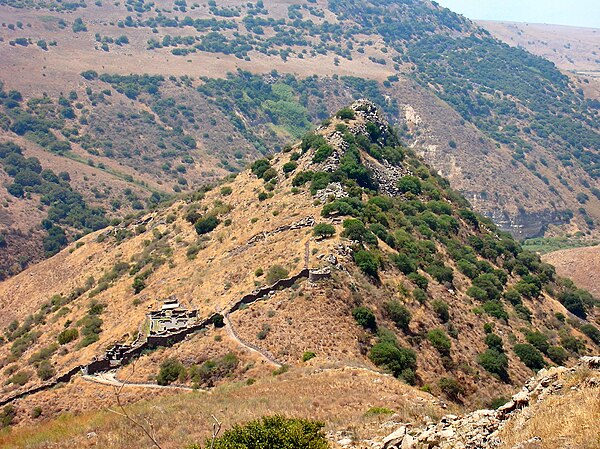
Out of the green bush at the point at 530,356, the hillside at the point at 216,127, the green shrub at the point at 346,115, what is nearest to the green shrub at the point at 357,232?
the green bush at the point at 530,356

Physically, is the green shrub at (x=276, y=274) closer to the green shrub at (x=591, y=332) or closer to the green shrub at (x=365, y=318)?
the green shrub at (x=365, y=318)

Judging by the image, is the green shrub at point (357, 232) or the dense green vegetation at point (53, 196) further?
the dense green vegetation at point (53, 196)

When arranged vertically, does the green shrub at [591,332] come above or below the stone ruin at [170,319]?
above

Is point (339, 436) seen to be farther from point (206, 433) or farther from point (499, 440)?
point (499, 440)

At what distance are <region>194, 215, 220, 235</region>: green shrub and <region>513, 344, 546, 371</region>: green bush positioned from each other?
31078mm

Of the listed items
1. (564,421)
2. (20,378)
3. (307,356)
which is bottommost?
(20,378)

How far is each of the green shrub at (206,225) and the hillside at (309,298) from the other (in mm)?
221

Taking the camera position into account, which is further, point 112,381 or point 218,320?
point 218,320

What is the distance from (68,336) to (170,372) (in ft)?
56.5

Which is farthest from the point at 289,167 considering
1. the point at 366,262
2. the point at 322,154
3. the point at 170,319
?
the point at 170,319

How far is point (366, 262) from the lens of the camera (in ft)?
153

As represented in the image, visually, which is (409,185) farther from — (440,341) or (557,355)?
(440,341)

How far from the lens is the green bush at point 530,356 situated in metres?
44.8

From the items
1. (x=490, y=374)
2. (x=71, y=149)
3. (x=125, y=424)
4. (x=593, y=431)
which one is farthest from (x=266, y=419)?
(x=71, y=149)
